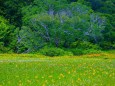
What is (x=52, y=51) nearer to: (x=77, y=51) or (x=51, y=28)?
(x=51, y=28)

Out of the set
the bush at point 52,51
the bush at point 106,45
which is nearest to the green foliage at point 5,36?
the bush at point 52,51

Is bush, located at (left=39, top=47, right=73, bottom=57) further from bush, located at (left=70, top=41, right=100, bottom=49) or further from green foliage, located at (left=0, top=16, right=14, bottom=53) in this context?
green foliage, located at (left=0, top=16, right=14, bottom=53)

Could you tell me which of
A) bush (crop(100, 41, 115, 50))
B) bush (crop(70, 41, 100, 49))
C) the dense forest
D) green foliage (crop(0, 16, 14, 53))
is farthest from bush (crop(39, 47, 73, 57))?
bush (crop(100, 41, 115, 50))

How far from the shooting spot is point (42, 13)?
2606 inches

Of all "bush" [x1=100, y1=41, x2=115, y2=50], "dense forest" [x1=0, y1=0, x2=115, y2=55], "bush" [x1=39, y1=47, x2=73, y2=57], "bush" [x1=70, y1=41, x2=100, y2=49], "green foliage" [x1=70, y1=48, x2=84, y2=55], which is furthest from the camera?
"bush" [x1=100, y1=41, x2=115, y2=50]

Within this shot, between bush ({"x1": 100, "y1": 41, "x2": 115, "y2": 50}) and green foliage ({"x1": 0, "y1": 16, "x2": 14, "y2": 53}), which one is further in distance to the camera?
bush ({"x1": 100, "y1": 41, "x2": 115, "y2": 50})

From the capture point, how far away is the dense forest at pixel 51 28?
213 ft

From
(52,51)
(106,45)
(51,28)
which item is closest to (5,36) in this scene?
(51,28)

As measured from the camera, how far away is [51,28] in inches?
2569

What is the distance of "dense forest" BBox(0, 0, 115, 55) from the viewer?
6500 centimetres

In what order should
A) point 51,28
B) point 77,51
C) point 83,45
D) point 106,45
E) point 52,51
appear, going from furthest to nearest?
point 106,45 → point 83,45 → point 77,51 → point 51,28 → point 52,51

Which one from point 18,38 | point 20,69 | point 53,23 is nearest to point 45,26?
point 53,23

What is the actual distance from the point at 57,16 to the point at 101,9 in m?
20.7

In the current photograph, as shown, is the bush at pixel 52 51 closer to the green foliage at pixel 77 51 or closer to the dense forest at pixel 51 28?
the dense forest at pixel 51 28
